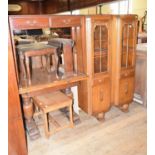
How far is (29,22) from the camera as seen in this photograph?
1670 millimetres

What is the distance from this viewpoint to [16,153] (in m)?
1.70

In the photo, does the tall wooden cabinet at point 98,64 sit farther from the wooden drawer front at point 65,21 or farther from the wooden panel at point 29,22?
the wooden panel at point 29,22

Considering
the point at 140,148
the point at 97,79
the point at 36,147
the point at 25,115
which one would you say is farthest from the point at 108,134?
the point at 25,115

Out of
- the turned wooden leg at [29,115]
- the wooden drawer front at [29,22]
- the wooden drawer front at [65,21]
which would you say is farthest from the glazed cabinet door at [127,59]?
the turned wooden leg at [29,115]

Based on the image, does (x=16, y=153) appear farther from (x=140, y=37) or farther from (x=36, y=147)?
(x=140, y=37)

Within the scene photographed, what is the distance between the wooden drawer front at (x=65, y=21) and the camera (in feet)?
5.92

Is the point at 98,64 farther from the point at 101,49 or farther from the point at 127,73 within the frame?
the point at 127,73

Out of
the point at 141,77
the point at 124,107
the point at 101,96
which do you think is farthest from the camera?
the point at 141,77

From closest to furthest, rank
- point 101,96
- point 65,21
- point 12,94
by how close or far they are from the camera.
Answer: point 12,94 → point 65,21 → point 101,96

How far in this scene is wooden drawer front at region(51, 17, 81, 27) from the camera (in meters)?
1.80

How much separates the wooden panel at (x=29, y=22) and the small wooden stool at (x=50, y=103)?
0.87m

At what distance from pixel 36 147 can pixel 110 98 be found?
1.13 m

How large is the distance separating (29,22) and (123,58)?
1.34 meters

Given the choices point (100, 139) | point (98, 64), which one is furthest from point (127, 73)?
point (100, 139)
